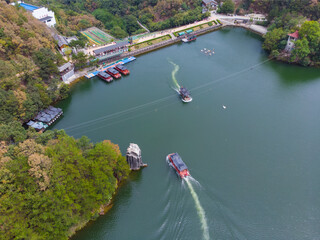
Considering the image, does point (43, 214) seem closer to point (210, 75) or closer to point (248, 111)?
point (248, 111)

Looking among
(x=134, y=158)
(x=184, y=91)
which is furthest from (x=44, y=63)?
(x=134, y=158)

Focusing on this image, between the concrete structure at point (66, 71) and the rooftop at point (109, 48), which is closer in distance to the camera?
the concrete structure at point (66, 71)

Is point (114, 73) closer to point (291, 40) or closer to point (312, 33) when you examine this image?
point (291, 40)

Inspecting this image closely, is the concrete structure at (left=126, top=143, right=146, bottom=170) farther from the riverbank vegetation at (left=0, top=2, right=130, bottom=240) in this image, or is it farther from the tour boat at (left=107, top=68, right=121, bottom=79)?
the tour boat at (left=107, top=68, right=121, bottom=79)

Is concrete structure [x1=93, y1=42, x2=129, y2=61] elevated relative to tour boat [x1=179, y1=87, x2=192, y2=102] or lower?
elevated

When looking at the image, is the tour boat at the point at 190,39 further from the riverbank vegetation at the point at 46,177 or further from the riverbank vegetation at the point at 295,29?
the riverbank vegetation at the point at 46,177

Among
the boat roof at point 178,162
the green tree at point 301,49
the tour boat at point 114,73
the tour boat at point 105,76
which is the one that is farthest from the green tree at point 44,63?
the green tree at point 301,49

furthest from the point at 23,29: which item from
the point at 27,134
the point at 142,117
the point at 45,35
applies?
the point at 142,117

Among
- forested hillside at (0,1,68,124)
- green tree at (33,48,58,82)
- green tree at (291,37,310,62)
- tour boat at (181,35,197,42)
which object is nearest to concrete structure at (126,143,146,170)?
forested hillside at (0,1,68,124)
